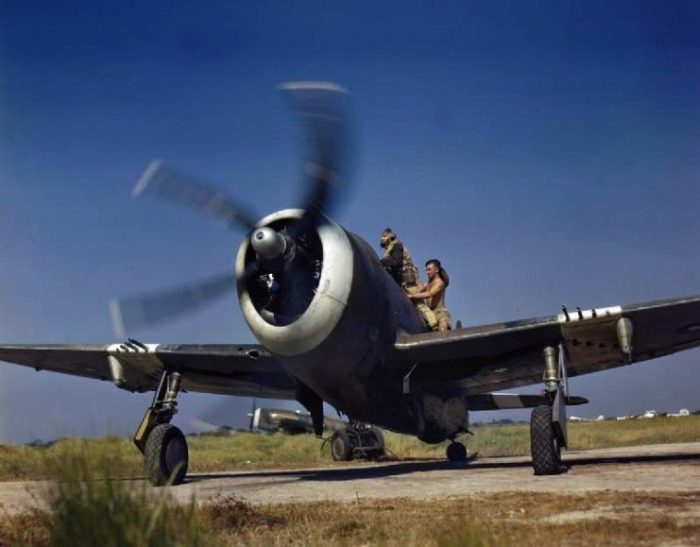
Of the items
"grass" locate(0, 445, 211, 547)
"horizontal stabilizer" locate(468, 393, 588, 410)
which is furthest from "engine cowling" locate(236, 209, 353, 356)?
"horizontal stabilizer" locate(468, 393, 588, 410)

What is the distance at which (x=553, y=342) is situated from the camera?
11.5m

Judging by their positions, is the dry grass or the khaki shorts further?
the khaki shorts

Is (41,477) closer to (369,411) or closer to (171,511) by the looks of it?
(171,511)

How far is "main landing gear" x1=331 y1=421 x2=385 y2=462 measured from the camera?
20125 millimetres

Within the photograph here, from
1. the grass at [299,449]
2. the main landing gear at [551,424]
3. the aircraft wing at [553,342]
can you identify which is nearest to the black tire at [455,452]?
the grass at [299,449]

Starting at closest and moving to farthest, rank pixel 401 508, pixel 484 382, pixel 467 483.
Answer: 1. pixel 401 508
2. pixel 467 483
3. pixel 484 382

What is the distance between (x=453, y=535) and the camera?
165 inches

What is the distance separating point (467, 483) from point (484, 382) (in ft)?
15.1

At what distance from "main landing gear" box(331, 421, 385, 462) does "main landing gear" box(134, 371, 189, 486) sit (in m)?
8.36

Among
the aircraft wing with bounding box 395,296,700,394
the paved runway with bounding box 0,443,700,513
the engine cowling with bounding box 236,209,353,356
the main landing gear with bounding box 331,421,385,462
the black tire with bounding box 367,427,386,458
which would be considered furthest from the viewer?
the black tire with bounding box 367,427,386,458

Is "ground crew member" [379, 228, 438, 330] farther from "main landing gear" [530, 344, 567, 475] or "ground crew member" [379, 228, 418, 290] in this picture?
"main landing gear" [530, 344, 567, 475]

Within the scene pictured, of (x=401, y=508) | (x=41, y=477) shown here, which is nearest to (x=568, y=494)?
(x=401, y=508)

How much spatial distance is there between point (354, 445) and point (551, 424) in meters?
10.1

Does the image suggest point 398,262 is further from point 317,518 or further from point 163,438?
point 317,518
